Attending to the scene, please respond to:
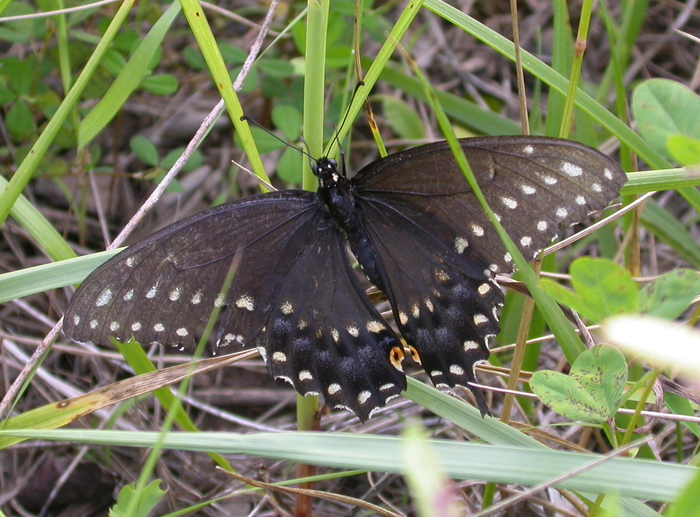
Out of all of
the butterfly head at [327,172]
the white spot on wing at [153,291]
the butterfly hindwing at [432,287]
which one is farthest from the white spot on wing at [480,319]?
the white spot on wing at [153,291]

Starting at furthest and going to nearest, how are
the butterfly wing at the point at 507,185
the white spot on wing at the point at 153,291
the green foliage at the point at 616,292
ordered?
the white spot on wing at the point at 153,291, the butterfly wing at the point at 507,185, the green foliage at the point at 616,292

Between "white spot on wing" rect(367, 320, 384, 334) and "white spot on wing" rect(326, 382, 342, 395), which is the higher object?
"white spot on wing" rect(367, 320, 384, 334)

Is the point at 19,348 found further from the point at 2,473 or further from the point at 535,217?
the point at 535,217

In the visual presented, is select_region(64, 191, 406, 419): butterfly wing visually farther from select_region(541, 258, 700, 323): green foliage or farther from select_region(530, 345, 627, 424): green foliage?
select_region(541, 258, 700, 323): green foliage

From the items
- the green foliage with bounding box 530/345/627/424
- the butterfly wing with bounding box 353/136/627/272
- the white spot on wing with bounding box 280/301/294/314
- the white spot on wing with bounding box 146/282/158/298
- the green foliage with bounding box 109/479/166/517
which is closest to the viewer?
the green foliage with bounding box 530/345/627/424

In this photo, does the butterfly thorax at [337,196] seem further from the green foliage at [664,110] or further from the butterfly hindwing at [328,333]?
the green foliage at [664,110]

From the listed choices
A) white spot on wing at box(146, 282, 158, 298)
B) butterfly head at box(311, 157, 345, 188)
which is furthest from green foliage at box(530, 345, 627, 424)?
white spot on wing at box(146, 282, 158, 298)

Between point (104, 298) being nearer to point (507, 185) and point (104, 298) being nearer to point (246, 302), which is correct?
point (246, 302)
